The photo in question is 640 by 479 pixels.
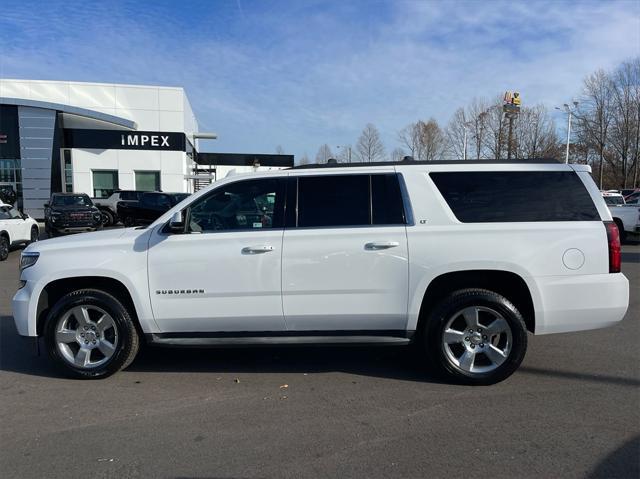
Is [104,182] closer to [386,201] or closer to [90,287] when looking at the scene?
[90,287]

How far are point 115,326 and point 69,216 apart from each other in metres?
15.9

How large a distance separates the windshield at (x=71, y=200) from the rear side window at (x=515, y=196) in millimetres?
18216

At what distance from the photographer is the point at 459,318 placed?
4.39 m

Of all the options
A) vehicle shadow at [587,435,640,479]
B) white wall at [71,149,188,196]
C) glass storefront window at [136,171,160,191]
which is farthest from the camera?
glass storefront window at [136,171,160,191]

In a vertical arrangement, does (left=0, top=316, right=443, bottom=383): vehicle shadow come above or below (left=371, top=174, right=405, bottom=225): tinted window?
below

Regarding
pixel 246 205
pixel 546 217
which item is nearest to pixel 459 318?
pixel 546 217

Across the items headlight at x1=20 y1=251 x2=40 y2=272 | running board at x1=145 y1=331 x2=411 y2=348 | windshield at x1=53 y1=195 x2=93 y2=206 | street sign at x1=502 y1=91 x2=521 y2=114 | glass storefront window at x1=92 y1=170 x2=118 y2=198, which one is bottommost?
running board at x1=145 y1=331 x2=411 y2=348

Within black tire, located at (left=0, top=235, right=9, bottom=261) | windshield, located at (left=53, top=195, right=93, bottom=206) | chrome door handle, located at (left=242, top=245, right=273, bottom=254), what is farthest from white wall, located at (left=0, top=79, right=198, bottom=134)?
chrome door handle, located at (left=242, top=245, right=273, bottom=254)

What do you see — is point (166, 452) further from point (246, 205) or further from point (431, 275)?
point (431, 275)

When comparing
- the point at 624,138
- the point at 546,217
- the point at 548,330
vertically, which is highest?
the point at 624,138

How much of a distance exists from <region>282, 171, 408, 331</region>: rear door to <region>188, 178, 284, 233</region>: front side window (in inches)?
9.3

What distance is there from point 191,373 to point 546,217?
360 centimetres

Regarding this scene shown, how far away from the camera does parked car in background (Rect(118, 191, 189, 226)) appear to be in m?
21.1

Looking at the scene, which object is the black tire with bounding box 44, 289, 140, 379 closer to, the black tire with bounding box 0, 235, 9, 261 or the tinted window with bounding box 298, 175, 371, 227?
the tinted window with bounding box 298, 175, 371, 227
